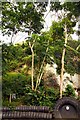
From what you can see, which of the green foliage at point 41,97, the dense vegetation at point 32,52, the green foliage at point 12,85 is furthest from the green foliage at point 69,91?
the green foliage at point 12,85

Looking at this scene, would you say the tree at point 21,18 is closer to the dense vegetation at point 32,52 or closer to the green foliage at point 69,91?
the dense vegetation at point 32,52

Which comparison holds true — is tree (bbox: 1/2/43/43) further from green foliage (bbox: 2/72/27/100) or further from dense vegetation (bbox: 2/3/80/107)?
green foliage (bbox: 2/72/27/100)

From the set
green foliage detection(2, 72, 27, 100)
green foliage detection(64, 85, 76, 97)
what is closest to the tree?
green foliage detection(2, 72, 27, 100)

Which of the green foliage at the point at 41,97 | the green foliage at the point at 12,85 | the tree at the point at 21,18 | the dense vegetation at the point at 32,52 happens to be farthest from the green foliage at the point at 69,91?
the tree at the point at 21,18

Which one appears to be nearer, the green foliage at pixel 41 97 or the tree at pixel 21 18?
the green foliage at pixel 41 97

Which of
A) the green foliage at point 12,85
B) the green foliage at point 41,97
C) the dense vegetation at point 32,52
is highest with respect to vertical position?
the dense vegetation at point 32,52

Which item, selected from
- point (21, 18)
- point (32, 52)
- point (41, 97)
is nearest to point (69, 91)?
A: point (41, 97)

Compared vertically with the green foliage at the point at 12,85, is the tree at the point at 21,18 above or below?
above

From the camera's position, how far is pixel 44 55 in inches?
197

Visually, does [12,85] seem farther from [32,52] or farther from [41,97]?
[32,52]

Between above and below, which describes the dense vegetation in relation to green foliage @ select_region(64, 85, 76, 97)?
above

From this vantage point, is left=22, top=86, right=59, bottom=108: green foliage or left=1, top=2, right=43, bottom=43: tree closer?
left=22, top=86, right=59, bottom=108: green foliage

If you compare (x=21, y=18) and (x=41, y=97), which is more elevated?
(x=21, y=18)

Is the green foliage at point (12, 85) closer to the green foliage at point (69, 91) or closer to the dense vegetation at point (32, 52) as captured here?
the dense vegetation at point (32, 52)
